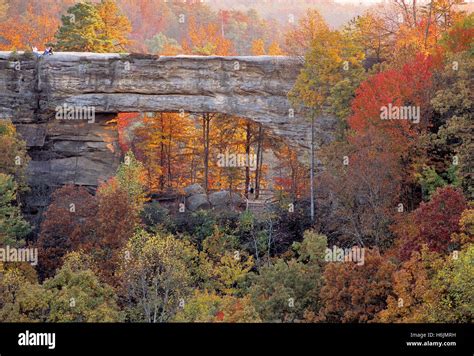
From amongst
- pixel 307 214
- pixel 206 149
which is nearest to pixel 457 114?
pixel 307 214

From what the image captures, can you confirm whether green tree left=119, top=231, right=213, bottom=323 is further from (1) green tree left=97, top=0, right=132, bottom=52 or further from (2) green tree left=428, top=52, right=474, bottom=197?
(1) green tree left=97, top=0, right=132, bottom=52

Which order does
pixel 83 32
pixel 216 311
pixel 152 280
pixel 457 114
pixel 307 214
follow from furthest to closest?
pixel 83 32
pixel 307 214
pixel 457 114
pixel 152 280
pixel 216 311

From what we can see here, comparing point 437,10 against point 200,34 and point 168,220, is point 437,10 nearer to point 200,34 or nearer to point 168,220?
point 168,220

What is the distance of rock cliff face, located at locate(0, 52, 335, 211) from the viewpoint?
45.6 meters

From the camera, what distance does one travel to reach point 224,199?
4650 cm

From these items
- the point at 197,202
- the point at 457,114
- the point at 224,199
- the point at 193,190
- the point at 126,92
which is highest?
the point at 126,92

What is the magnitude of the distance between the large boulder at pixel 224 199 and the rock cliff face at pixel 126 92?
3.90 metres

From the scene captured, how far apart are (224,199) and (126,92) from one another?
7.48 metres

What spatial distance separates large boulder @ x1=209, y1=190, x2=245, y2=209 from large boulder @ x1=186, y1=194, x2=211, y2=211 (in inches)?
11.0

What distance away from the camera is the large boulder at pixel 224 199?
4603 cm

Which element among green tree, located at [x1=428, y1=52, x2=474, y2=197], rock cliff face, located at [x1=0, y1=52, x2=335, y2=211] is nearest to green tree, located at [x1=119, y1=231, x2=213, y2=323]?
green tree, located at [x1=428, y1=52, x2=474, y2=197]

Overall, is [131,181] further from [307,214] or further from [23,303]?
[23,303]

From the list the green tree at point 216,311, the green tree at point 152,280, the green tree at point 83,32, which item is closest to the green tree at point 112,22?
the green tree at point 83,32

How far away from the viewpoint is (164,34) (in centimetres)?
8906
